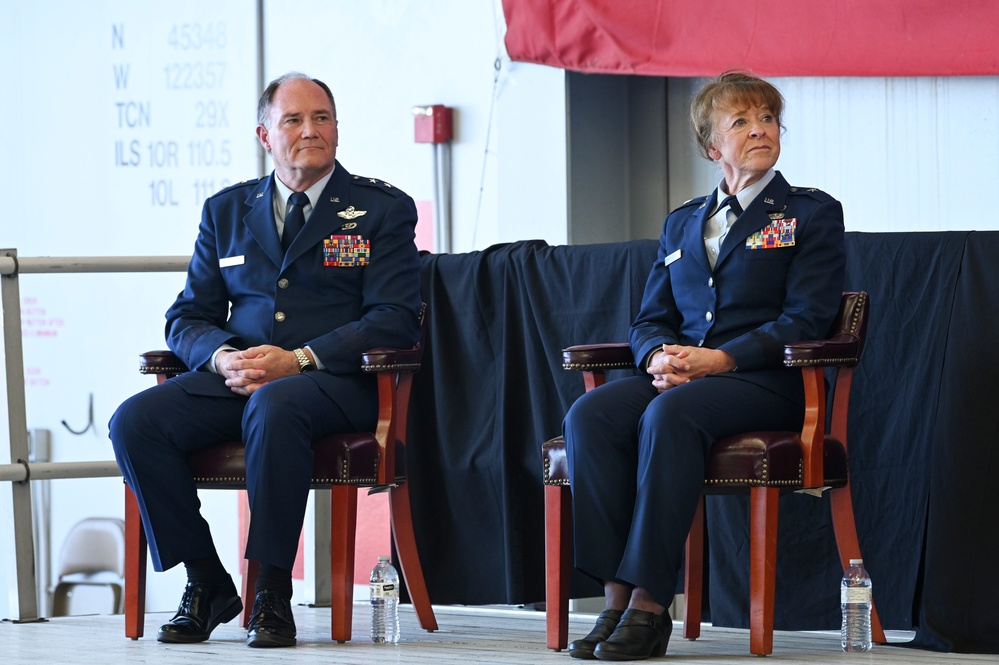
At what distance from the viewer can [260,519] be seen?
3045mm

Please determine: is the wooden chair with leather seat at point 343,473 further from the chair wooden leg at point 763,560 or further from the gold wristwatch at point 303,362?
the chair wooden leg at point 763,560

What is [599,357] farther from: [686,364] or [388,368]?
[388,368]

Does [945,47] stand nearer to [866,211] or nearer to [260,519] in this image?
[866,211]

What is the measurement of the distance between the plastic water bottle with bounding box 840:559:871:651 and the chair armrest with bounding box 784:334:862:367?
0.46m

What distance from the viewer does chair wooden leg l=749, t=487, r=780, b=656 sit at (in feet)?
9.25

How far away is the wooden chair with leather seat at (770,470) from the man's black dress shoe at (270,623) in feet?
1.79

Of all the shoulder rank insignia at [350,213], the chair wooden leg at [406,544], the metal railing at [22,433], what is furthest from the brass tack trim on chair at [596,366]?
the metal railing at [22,433]

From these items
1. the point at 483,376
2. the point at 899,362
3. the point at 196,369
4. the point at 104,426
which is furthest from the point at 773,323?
the point at 104,426

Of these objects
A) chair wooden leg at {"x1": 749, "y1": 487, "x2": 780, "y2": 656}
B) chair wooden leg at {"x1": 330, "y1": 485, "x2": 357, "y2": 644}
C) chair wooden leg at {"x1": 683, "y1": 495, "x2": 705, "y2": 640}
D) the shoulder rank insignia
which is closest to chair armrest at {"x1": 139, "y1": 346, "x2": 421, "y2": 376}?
chair wooden leg at {"x1": 330, "y1": 485, "x2": 357, "y2": 644}

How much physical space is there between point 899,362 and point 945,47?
3.91 ft

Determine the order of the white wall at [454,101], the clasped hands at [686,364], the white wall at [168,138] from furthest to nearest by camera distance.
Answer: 1. the white wall at [168,138]
2. the white wall at [454,101]
3. the clasped hands at [686,364]

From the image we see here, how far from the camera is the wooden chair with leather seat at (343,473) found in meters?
3.14

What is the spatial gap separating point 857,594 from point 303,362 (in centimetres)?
129

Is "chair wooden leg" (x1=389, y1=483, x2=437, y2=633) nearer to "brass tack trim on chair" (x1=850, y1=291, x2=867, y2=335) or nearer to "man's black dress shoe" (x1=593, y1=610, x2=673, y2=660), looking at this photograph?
"man's black dress shoe" (x1=593, y1=610, x2=673, y2=660)
